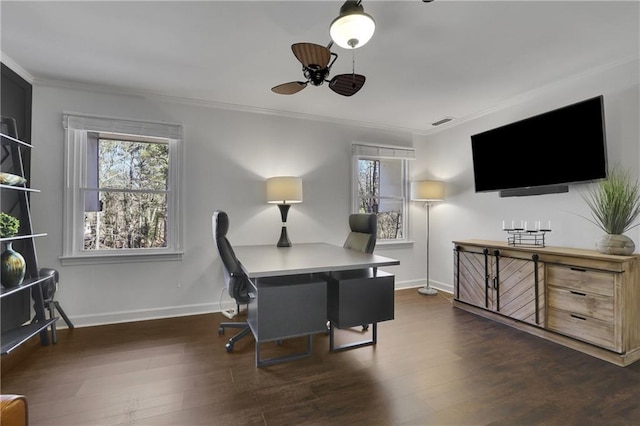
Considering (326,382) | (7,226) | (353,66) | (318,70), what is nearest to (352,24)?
(318,70)

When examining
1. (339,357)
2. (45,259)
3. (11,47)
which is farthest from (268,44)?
Answer: (45,259)

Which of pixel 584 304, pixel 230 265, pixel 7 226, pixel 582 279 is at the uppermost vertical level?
pixel 7 226

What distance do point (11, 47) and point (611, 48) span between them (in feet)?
15.2

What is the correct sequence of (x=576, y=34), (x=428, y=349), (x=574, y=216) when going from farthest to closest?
(x=574, y=216) < (x=428, y=349) < (x=576, y=34)

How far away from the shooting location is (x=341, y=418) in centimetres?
160

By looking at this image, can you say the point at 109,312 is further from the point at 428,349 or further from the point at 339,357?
the point at 428,349

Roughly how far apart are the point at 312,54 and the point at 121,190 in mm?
2570

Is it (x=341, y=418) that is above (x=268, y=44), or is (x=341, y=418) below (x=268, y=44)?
below

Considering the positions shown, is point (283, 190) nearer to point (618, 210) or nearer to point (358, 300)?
point (358, 300)

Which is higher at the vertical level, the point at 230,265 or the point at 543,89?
the point at 543,89

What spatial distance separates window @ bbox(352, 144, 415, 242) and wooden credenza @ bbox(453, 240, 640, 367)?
124cm

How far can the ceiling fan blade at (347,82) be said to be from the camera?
192cm

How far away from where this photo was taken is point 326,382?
195 centimetres

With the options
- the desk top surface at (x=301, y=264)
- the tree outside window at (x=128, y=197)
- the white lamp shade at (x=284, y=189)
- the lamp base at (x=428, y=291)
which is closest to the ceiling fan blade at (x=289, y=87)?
the white lamp shade at (x=284, y=189)
